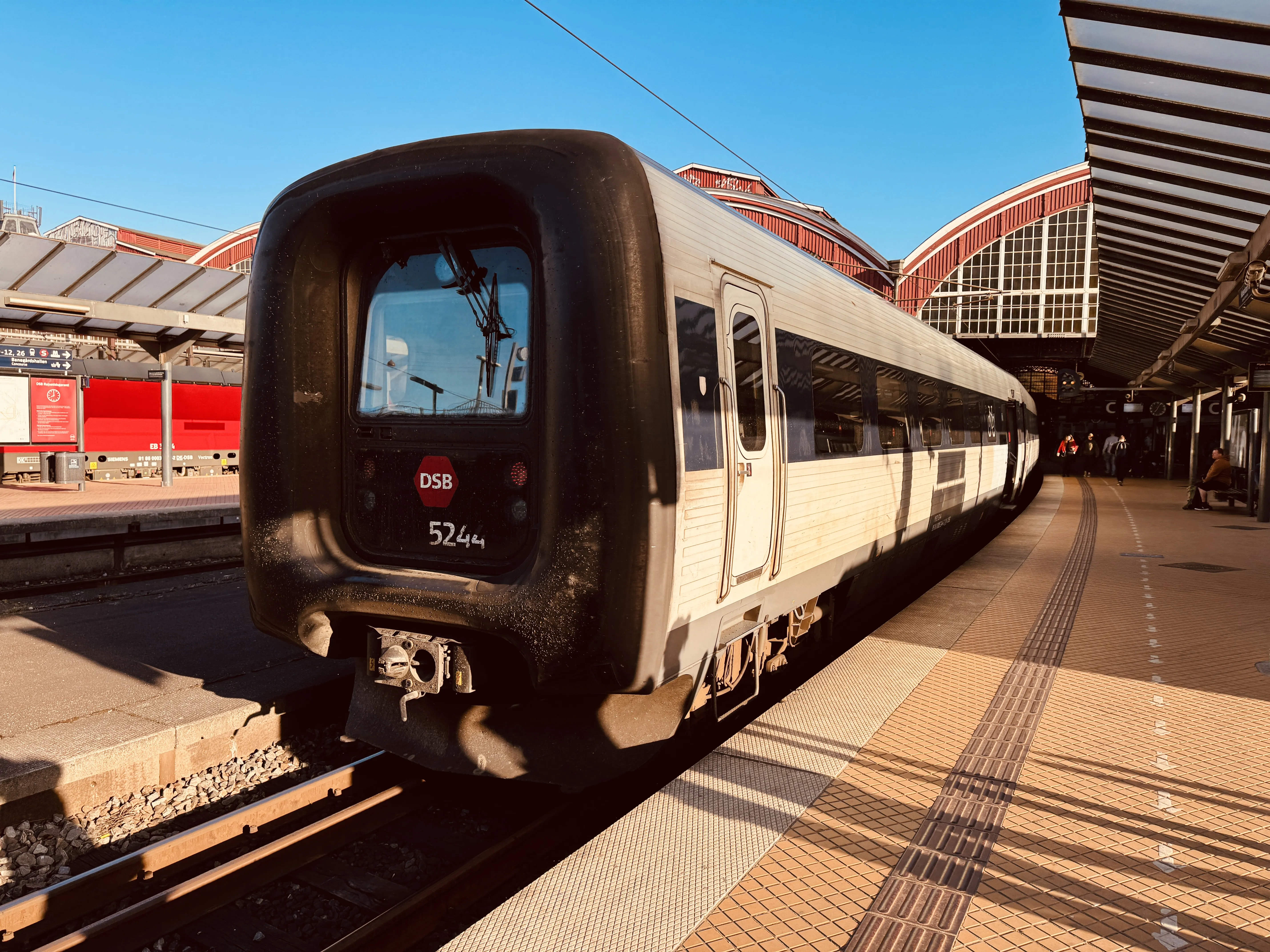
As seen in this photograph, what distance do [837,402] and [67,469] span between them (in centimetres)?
1747

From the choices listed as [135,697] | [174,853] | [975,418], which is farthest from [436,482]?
[975,418]

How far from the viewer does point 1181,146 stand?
7246 mm

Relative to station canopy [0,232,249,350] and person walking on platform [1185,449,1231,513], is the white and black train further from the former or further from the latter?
person walking on platform [1185,449,1231,513]

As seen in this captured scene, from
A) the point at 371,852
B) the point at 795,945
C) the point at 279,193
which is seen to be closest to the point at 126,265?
the point at 279,193

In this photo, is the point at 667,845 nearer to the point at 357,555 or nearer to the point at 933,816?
the point at 933,816

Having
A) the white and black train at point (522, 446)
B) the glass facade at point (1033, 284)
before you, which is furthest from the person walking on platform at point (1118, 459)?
the white and black train at point (522, 446)

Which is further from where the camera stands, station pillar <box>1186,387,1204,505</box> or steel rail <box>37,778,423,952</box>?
station pillar <box>1186,387,1204,505</box>

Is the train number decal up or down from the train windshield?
down

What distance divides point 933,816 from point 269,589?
124 inches

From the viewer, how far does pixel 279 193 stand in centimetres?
448

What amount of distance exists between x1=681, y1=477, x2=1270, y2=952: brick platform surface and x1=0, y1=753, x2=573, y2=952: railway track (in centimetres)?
127

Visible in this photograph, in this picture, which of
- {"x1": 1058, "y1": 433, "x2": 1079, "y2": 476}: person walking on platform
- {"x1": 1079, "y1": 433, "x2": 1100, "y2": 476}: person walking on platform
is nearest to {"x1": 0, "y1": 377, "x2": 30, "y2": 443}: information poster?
{"x1": 1079, "y1": 433, "x2": 1100, "y2": 476}: person walking on platform

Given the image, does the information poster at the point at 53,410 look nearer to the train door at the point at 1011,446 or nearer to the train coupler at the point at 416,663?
the train coupler at the point at 416,663

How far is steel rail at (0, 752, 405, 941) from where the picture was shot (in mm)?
3459
